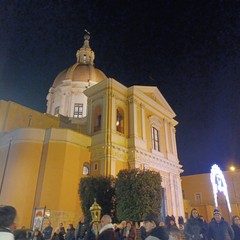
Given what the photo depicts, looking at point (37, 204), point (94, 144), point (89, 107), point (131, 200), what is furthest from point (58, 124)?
point (131, 200)

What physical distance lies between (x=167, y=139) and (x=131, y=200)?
13.2 metres

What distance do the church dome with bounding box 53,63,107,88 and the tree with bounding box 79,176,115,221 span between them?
18285mm

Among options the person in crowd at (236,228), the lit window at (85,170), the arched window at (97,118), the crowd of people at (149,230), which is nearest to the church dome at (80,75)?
the arched window at (97,118)

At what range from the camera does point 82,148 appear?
19.5 m

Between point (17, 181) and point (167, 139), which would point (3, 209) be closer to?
point (17, 181)

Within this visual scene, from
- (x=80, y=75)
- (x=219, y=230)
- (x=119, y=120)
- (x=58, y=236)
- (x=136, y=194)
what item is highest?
(x=80, y=75)

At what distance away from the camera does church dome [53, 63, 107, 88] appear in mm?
31406

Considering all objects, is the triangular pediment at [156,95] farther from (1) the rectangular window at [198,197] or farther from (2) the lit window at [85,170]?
(1) the rectangular window at [198,197]

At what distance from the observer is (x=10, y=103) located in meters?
22.0

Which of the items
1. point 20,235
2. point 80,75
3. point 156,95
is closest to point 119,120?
point 156,95

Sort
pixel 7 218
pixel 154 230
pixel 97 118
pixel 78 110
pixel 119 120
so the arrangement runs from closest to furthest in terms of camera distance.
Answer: pixel 7 218 → pixel 154 230 → pixel 119 120 → pixel 97 118 → pixel 78 110

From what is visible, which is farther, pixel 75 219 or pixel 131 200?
pixel 75 219

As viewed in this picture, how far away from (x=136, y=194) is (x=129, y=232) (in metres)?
4.33

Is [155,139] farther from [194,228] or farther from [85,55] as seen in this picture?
[85,55]
